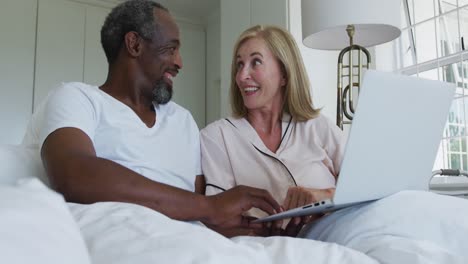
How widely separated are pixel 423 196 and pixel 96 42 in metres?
4.03

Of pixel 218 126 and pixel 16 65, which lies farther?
pixel 16 65

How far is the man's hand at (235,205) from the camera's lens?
1.01 metres

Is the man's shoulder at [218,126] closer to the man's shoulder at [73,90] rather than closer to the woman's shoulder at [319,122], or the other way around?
the woman's shoulder at [319,122]

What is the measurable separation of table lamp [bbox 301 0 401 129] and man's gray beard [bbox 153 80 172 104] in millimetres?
889

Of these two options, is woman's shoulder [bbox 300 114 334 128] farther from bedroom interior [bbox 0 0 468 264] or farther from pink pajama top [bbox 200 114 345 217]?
bedroom interior [bbox 0 0 468 264]

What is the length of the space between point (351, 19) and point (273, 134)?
0.72 m

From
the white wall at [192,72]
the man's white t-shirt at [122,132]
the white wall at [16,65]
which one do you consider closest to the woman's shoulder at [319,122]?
the man's white t-shirt at [122,132]

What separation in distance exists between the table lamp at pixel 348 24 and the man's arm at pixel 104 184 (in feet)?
3.76

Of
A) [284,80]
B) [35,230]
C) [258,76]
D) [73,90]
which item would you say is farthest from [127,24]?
[35,230]

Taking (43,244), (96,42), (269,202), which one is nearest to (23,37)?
(96,42)

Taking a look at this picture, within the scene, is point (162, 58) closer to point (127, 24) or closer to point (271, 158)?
point (127, 24)

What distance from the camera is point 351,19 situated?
1.90 metres

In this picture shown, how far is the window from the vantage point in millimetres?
2604

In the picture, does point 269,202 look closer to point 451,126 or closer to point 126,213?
point 126,213
